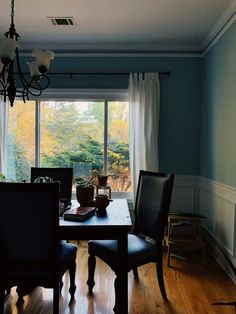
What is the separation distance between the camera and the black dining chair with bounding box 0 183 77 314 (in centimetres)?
193

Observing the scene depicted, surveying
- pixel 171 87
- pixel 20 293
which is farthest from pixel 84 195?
pixel 171 87

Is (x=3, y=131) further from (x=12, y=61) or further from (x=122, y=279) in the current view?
(x=122, y=279)

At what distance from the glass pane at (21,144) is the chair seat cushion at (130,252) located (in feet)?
6.95

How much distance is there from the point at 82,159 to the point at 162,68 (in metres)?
1.66

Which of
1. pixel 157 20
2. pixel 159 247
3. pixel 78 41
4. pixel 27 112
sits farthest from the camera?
pixel 27 112

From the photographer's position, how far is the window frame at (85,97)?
4.29 meters

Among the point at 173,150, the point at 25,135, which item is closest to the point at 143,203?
the point at 173,150

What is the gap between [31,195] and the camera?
193 centimetres

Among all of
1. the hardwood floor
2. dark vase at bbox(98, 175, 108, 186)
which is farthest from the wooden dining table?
dark vase at bbox(98, 175, 108, 186)

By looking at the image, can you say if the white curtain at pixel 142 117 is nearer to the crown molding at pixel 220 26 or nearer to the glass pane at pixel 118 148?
the glass pane at pixel 118 148

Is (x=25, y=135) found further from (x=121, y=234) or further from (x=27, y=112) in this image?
(x=121, y=234)

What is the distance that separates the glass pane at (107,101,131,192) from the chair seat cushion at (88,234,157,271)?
1.71 metres

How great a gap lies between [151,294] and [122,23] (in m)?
2.78

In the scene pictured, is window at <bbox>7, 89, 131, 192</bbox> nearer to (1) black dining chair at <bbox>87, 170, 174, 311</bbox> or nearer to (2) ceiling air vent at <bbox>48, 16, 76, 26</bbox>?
(2) ceiling air vent at <bbox>48, 16, 76, 26</bbox>
